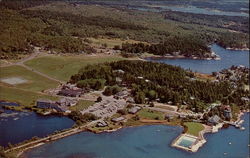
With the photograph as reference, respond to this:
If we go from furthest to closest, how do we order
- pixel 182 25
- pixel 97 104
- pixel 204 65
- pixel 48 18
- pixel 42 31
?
pixel 182 25
pixel 48 18
pixel 42 31
pixel 204 65
pixel 97 104

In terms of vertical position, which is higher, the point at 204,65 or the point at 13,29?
the point at 13,29

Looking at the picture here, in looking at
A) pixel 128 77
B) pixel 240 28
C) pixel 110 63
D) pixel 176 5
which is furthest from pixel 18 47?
pixel 176 5

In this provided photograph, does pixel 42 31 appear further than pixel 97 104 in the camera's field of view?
Yes

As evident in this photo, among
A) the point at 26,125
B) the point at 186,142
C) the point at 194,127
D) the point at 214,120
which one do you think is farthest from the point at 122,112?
the point at 26,125

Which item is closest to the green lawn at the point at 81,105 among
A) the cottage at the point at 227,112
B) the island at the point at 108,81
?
the island at the point at 108,81

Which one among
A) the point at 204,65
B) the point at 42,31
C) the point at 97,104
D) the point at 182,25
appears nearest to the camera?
the point at 97,104

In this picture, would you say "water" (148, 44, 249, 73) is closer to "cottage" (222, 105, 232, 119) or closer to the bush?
"cottage" (222, 105, 232, 119)

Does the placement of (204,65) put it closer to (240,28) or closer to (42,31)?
(42,31)
